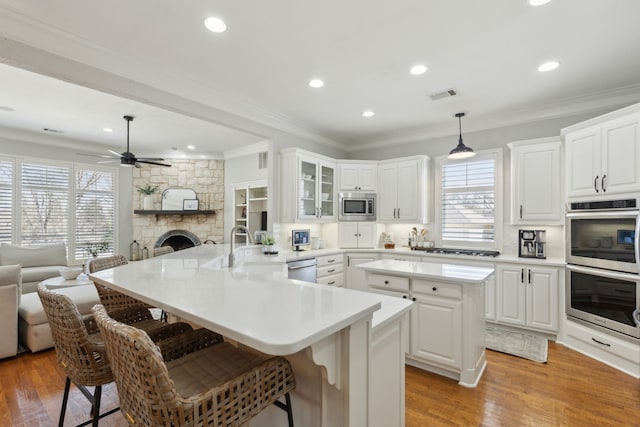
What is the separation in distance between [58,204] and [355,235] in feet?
18.6

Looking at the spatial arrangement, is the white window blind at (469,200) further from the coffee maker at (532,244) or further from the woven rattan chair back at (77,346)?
the woven rattan chair back at (77,346)

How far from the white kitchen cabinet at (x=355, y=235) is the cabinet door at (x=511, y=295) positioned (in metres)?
1.93

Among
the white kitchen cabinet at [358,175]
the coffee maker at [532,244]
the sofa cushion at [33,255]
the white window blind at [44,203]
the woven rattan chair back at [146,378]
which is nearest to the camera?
the woven rattan chair back at [146,378]

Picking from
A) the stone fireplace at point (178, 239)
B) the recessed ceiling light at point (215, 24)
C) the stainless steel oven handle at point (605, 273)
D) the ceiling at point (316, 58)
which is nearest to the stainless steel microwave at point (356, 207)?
the ceiling at point (316, 58)

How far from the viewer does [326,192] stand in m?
5.10

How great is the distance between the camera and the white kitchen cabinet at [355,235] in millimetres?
5094

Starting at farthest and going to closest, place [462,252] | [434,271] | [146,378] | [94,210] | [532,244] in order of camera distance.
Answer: [94,210] → [462,252] → [532,244] → [434,271] → [146,378]

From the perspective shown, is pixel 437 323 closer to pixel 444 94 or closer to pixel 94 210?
pixel 444 94

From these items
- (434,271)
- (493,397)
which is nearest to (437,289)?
(434,271)

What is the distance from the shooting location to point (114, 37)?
246cm

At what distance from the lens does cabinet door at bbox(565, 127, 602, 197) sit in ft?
10.2

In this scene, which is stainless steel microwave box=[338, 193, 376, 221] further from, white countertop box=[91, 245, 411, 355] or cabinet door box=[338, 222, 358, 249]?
white countertop box=[91, 245, 411, 355]

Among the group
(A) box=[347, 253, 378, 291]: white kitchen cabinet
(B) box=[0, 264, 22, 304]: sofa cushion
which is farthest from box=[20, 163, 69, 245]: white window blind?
(A) box=[347, 253, 378, 291]: white kitchen cabinet

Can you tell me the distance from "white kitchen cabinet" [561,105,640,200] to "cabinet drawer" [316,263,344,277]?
3.02 meters
